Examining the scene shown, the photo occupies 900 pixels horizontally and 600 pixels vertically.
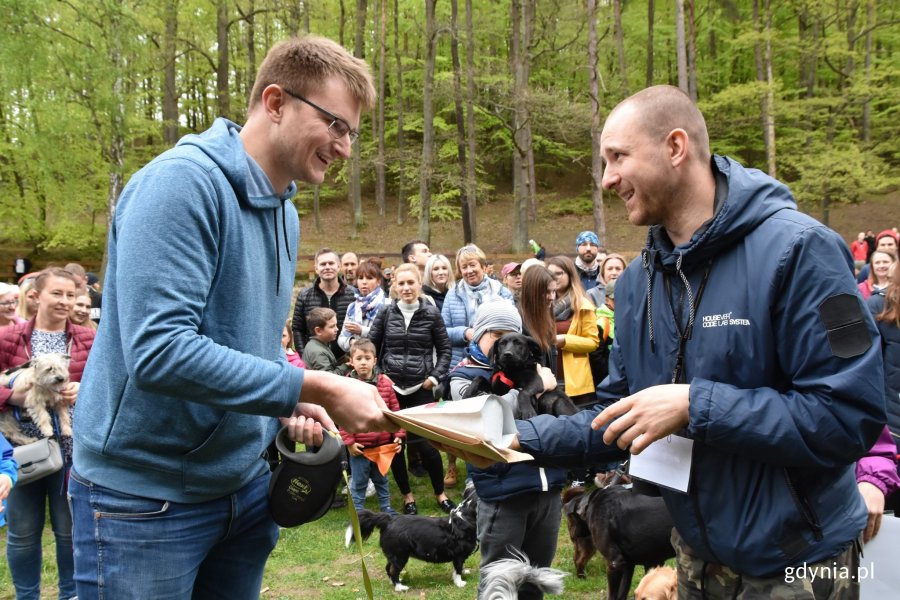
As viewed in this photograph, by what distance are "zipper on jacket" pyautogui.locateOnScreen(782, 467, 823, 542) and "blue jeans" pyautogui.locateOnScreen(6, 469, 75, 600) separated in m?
4.51

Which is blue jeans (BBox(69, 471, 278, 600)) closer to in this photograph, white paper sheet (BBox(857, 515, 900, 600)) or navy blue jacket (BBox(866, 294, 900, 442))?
white paper sheet (BBox(857, 515, 900, 600))

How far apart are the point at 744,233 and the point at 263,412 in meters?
1.43

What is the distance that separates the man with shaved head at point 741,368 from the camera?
1.80 meters

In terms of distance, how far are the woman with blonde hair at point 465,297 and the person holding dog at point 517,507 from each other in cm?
340

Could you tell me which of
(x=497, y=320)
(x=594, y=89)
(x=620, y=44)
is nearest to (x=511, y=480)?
(x=497, y=320)

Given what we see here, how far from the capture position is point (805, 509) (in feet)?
6.14

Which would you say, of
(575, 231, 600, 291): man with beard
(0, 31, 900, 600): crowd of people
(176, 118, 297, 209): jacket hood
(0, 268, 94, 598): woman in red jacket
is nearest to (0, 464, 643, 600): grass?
(0, 268, 94, 598): woman in red jacket

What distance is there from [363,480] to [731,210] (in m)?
5.31

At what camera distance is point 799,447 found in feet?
5.87

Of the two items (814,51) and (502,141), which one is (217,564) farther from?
(502,141)

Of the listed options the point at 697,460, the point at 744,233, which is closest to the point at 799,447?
the point at 697,460

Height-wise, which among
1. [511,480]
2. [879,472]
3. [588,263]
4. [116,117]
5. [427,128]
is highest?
[427,128]

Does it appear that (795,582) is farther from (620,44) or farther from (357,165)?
(620,44)

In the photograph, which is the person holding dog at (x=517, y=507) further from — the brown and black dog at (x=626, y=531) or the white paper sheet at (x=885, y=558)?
the white paper sheet at (x=885, y=558)
